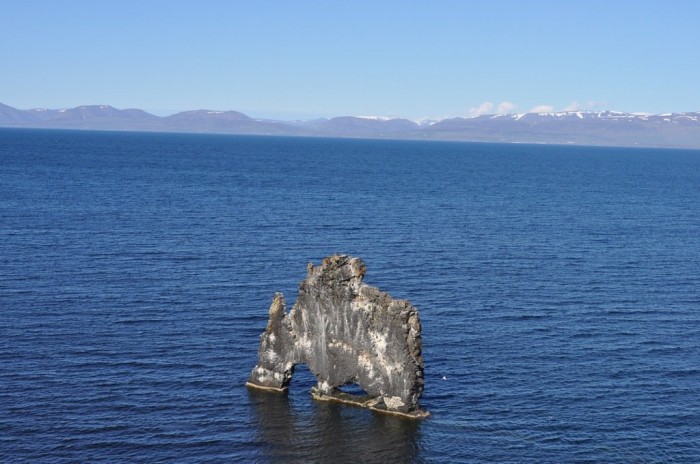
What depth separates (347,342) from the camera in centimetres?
6556

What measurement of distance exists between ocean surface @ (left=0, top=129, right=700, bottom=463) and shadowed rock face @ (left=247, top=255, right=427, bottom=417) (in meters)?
1.84

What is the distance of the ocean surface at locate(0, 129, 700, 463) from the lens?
5812cm

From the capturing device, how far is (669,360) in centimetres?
7400

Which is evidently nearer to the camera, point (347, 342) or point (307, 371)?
point (347, 342)

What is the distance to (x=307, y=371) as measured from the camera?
239ft

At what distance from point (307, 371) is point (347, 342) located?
8568 mm

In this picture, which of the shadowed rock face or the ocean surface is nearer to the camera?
the ocean surface

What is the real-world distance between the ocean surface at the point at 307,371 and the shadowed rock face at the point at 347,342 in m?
1.84

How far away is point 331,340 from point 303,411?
553 cm

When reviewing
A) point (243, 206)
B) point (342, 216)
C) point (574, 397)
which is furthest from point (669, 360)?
point (243, 206)

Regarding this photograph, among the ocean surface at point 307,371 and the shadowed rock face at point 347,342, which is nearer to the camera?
the ocean surface at point 307,371

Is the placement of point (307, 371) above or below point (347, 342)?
below

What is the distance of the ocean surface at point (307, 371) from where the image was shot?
58.1m

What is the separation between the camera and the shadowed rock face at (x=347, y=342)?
62.7 meters
